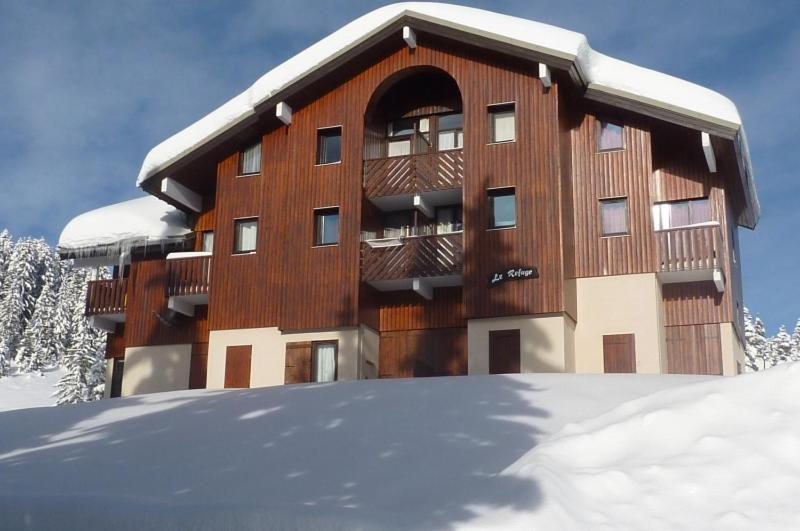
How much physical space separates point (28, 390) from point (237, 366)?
201 feet

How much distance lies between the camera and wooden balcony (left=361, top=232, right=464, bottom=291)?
23.9 m

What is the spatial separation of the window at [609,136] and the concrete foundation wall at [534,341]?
5.00 metres

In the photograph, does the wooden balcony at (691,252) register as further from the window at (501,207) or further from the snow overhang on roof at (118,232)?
the snow overhang on roof at (118,232)

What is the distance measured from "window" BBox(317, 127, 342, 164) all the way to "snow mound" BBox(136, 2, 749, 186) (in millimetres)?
1744

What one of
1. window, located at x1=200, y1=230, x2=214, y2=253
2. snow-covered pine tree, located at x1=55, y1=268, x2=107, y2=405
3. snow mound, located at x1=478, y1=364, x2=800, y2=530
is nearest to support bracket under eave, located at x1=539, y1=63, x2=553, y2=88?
window, located at x1=200, y1=230, x2=214, y2=253

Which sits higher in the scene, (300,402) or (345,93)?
(345,93)

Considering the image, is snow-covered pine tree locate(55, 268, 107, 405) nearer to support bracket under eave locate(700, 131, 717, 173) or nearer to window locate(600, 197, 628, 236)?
window locate(600, 197, 628, 236)

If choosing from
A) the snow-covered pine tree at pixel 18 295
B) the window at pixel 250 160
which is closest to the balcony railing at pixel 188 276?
the window at pixel 250 160

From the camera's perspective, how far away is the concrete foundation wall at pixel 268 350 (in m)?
24.4

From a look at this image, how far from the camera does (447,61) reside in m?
25.2

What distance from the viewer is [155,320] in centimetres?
2856

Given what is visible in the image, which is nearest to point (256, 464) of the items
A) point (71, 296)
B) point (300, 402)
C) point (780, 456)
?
point (300, 402)

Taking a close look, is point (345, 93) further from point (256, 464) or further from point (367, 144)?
point (256, 464)

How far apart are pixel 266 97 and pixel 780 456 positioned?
18836 mm
